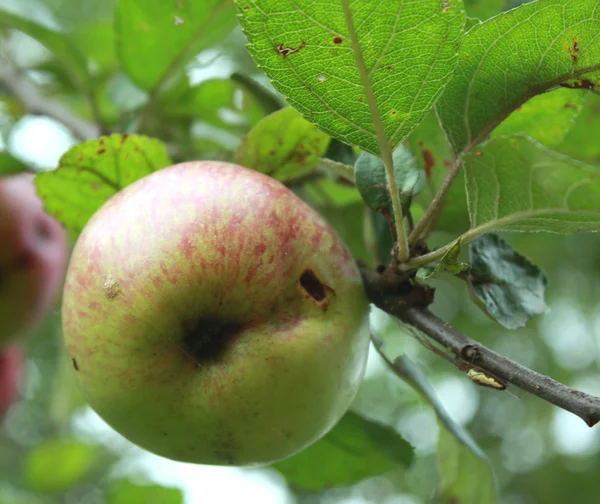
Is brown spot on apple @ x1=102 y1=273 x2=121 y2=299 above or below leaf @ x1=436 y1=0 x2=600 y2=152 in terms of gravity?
below

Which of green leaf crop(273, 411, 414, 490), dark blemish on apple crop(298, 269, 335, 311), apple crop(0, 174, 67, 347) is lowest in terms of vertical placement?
green leaf crop(273, 411, 414, 490)

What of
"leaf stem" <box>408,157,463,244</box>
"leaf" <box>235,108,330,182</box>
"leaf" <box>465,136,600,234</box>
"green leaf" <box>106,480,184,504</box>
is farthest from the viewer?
"green leaf" <box>106,480,184,504</box>

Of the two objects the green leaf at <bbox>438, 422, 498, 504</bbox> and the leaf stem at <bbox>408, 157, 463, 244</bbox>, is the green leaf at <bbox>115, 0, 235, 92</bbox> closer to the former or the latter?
the leaf stem at <bbox>408, 157, 463, 244</bbox>

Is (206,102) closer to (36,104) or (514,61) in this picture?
(36,104)

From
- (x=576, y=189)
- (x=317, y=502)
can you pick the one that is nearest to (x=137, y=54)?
(x=576, y=189)

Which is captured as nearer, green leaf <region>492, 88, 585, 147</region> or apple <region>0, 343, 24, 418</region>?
green leaf <region>492, 88, 585, 147</region>

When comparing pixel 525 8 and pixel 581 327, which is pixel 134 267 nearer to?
pixel 525 8

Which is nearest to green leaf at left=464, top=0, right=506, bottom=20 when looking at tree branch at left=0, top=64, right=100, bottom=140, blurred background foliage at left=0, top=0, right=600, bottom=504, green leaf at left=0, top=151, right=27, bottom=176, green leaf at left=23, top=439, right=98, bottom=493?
blurred background foliage at left=0, top=0, right=600, bottom=504

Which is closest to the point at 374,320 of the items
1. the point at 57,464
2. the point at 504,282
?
the point at 504,282
